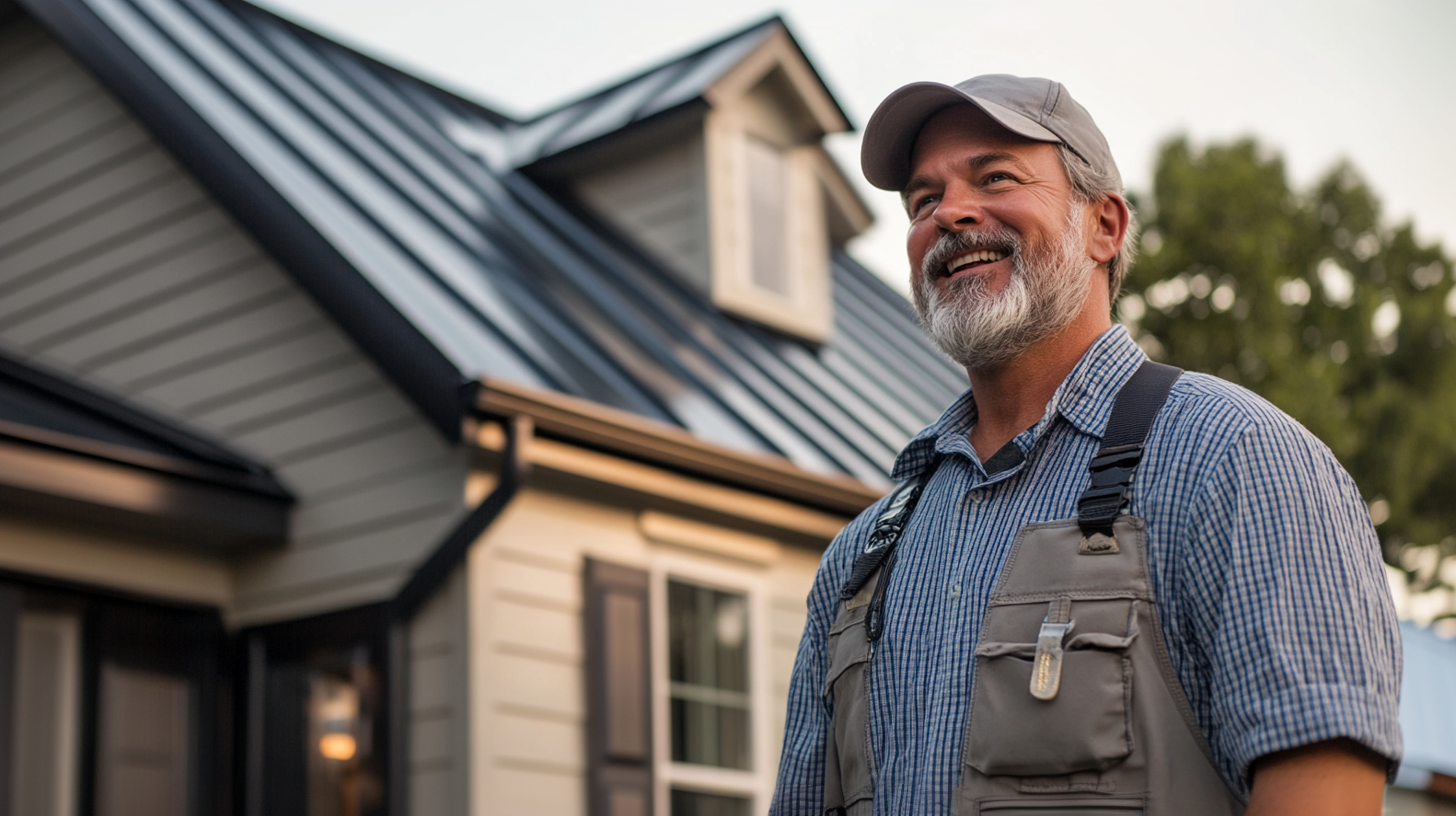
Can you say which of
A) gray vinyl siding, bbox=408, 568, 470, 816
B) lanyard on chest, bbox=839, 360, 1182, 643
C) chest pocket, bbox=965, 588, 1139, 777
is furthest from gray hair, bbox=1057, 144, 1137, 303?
gray vinyl siding, bbox=408, 568, 470, 816

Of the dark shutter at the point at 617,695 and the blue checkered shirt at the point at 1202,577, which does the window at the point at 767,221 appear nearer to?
the dark shutter at the point at 617,695

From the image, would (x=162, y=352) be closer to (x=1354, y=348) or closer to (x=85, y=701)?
(x=85, y=701)

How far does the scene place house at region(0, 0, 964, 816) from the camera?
6.86 metres

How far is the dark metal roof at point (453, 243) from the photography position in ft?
24.1

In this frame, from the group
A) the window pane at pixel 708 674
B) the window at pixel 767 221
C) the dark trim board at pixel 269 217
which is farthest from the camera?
the window at pixel 767 221

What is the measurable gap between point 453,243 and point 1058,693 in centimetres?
687

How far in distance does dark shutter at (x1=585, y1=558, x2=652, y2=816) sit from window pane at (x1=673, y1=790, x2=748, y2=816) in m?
0.42

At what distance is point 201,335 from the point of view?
8203 mm

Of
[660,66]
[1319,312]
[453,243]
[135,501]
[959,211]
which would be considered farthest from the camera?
[1319,312]

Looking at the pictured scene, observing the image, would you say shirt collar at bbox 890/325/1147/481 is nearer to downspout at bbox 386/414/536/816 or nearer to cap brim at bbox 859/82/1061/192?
cap brim at bbox 859/82/1061/192

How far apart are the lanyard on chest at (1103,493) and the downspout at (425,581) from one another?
4.28m

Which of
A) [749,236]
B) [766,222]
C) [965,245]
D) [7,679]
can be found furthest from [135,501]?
[965,245]

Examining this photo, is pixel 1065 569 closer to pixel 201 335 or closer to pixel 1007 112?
pixel 1007 112

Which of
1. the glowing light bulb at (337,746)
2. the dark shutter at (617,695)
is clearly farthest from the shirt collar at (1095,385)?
the glowing light bulb at (337,746)
